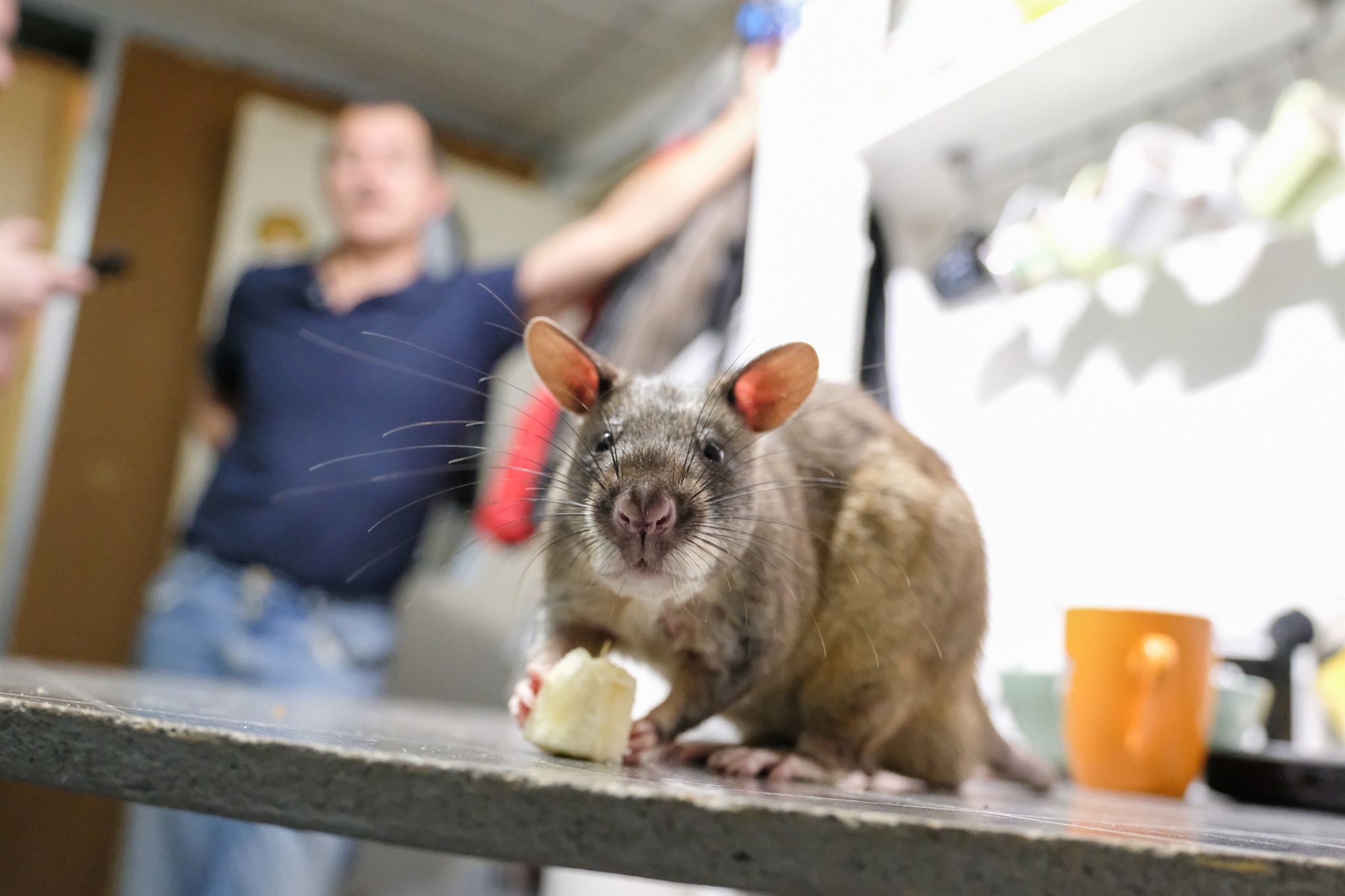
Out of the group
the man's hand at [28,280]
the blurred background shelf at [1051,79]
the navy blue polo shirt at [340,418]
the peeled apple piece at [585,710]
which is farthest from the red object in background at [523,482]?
the man's hand at [28,280]

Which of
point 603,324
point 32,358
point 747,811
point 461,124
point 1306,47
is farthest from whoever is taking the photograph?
point 461,124

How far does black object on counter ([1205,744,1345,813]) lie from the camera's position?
42.3 inches

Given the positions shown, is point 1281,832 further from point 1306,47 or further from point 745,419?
point 1306,47

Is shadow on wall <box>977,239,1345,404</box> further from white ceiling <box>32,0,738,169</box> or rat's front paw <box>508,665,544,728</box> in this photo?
white ceiling <box>32,0,738,169</box>

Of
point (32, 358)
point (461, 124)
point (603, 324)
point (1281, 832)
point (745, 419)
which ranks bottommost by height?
point (1281, 832)

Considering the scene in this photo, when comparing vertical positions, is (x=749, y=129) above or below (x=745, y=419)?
above

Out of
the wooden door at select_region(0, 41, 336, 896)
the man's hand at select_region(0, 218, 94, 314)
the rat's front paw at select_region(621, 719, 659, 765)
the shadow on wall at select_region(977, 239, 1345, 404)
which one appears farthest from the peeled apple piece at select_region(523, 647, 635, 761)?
the wooden door at select_region(0, 41, 336, 896)

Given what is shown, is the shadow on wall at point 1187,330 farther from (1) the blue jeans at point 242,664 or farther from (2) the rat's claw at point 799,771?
(1) the blue jeans at point 242,664

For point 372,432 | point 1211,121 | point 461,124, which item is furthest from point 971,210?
point 461,124

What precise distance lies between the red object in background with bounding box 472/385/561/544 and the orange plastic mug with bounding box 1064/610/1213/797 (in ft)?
2.16

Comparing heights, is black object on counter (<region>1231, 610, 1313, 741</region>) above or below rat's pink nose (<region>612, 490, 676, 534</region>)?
below

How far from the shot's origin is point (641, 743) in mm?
766

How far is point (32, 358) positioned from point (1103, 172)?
358cm

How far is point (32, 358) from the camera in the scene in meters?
3.47
